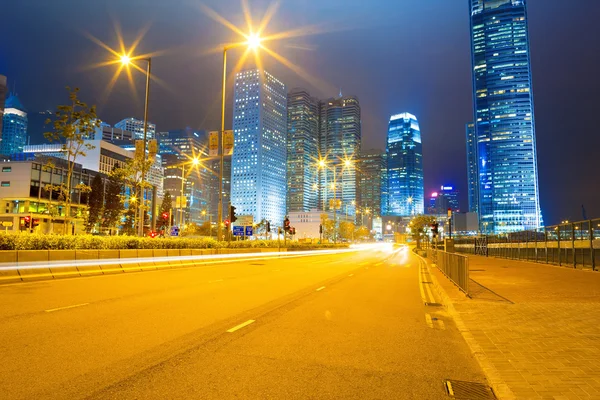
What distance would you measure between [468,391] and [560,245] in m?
25.8

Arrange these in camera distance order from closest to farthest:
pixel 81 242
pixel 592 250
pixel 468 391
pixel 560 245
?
pixel 468 391
pixel 81 242
pixel 592 250
pixel 560 245

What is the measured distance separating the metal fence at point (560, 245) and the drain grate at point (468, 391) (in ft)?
68.2

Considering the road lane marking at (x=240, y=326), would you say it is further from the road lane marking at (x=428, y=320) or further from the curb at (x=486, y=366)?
the curb at (x=486, y=366)

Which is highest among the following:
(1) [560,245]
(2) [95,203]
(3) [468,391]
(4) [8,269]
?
(2) [95,203]

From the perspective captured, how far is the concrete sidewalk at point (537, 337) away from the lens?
15.5 ft

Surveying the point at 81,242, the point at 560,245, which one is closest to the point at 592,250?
the point at 560,245

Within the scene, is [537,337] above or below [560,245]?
below

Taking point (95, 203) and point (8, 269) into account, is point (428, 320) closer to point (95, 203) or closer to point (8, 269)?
point (8, 269)

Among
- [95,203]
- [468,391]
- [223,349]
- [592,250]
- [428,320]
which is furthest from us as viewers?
[95,203]

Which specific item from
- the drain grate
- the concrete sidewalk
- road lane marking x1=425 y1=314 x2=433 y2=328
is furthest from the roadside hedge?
the drain grate

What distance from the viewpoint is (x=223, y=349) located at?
6.21 metres

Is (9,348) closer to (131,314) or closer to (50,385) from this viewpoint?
(50,385)

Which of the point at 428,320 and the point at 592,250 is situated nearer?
the point at 428,320

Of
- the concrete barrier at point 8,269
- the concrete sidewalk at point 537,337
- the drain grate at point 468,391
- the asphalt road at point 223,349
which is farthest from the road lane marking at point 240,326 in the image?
the concrete barrier at point 8,269
